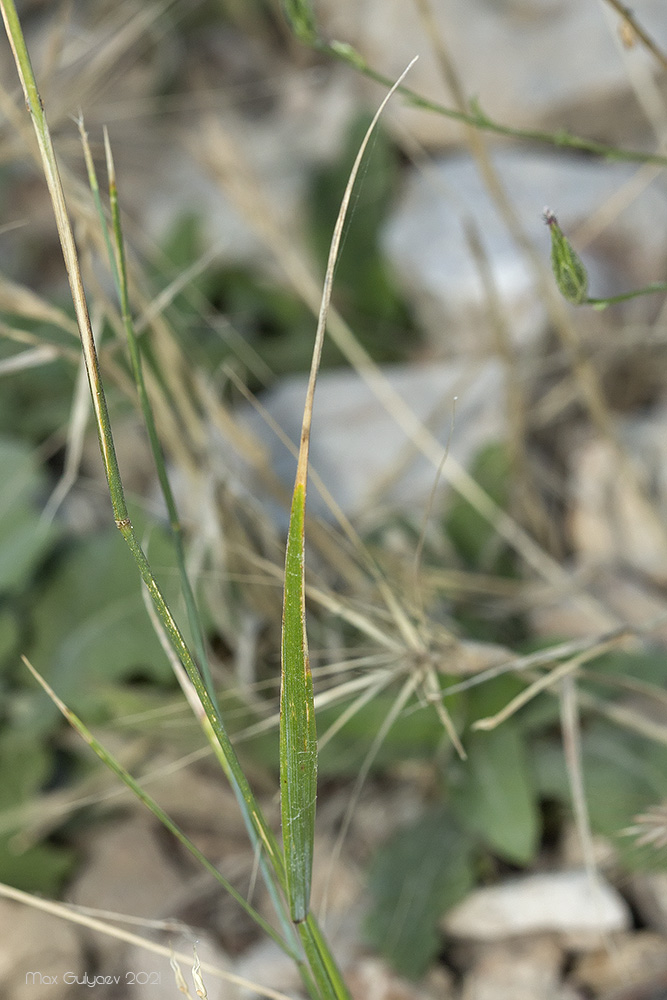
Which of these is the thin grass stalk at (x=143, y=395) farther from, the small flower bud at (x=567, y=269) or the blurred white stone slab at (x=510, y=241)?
the blurred white stone slab at (x=510, y=241)

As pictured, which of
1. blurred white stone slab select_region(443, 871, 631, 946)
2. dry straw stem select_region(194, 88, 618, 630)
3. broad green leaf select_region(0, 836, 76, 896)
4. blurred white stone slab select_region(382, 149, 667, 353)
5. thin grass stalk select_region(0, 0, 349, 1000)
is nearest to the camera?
thin grass stalk select_region(0, 0, 349, 1000)

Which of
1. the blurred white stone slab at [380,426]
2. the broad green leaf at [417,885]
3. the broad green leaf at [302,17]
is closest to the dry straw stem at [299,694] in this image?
the broad green leaf at [302,17]

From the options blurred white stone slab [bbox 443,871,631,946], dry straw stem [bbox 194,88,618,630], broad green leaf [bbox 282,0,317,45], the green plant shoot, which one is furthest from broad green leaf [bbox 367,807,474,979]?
broad green leaf [bbox 282,0,317,45]

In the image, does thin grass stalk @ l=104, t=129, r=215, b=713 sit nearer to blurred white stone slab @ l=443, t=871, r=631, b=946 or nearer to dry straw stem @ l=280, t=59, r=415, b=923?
dry straw stem @ l=280, t=59, r=415, b=923

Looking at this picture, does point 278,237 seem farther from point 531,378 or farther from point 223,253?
point 223,253

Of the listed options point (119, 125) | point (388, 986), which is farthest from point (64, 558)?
point (119, 125)

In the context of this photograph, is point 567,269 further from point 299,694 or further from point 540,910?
point 540,910
